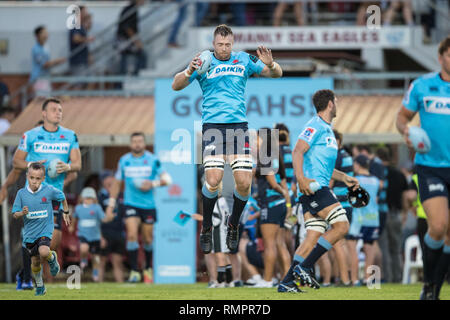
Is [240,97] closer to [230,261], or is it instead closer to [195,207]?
[230,261]

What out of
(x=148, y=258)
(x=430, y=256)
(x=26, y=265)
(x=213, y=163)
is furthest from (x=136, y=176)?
(x=430, y=256)

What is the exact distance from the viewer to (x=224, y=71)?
10.5 metres

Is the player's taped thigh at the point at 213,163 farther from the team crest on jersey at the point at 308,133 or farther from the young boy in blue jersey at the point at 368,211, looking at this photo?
the young boy in blue jersey at the point at 368,211

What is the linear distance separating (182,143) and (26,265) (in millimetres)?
5743

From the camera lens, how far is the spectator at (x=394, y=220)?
18.0 m

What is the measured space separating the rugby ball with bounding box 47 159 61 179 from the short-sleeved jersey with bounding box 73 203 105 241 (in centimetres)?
565

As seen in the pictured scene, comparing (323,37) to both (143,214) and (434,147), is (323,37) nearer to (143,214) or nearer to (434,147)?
(143,214)

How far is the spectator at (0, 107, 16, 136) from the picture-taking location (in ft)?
64.1

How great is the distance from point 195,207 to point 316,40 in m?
6.71

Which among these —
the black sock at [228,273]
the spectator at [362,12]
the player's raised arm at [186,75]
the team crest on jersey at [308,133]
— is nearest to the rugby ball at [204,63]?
the player's raised arm at [186,75]

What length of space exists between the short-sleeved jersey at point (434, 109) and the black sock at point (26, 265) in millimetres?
5610

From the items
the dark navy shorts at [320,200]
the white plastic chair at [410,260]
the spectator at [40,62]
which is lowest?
the white plastic chair at [410,260]

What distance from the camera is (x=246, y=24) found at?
2289 centimetres

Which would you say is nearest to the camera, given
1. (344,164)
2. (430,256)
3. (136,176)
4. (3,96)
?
(430,256)
